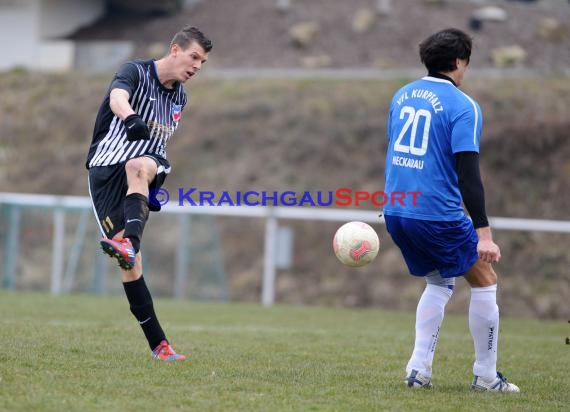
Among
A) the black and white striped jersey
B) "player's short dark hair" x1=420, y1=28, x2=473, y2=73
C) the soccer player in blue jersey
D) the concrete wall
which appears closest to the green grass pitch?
the soccer player in blue jersey

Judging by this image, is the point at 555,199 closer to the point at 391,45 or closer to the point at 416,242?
the point at 391,45

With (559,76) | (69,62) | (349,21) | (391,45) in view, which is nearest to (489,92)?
(559,76)

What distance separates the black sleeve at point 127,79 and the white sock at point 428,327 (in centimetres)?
235

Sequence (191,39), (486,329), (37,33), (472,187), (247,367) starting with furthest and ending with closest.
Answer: (37,33) → (191,39) → (247,367) → (486,329) → (472,187)

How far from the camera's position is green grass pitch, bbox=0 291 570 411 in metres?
5.18

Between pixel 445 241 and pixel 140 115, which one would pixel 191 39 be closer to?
pixel 140 115

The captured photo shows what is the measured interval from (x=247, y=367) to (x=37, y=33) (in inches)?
1001

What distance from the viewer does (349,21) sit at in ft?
94.2

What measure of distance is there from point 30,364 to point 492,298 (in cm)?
286

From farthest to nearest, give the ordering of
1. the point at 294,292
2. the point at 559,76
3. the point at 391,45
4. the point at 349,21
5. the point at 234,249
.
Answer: the point at 349,21
the point at 391,45
the point at 559,76
the point at 234,249
the point at 294,292

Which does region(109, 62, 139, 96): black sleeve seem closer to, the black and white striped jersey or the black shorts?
the black and white striped jersey

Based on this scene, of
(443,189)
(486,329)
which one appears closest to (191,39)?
(443,189)

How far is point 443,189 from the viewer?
591cm

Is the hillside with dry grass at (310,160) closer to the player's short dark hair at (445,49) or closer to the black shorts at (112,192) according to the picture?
the player's short dark hair at (445,49)
